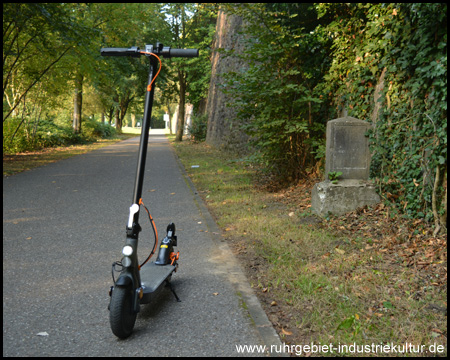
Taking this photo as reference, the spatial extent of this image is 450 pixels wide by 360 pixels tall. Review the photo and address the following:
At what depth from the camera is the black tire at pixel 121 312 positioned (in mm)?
2807

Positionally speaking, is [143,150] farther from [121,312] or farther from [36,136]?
[36,136]

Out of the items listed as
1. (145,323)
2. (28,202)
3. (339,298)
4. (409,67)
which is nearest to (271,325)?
(339,298)

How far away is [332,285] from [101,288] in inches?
82.7

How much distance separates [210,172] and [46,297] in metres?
8.69

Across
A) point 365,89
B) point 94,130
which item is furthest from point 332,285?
point 94,130

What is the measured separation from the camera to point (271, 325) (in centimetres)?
312

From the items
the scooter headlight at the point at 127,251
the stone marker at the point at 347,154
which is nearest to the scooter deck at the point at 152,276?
the scooter headlight at the point at 127,251

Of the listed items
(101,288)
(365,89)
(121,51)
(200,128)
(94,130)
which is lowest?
(101,288)

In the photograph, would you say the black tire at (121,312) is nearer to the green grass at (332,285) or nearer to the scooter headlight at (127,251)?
the scooter headlight at (127,251)

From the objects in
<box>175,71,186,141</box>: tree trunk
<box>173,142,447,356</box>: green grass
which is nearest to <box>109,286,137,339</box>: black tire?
<box>173,142,447,356</box>: green grass

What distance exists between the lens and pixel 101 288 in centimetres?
384

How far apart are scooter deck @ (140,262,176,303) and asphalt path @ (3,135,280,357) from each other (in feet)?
0.76

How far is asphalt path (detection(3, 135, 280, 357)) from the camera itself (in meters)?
2.89

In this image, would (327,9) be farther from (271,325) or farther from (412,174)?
(271,325)
